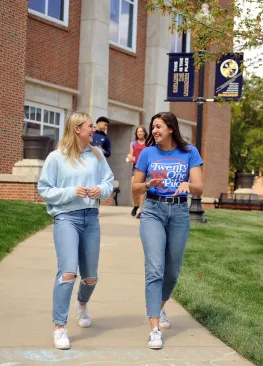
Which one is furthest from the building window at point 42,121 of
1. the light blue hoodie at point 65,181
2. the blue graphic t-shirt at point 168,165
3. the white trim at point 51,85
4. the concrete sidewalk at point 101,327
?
the light blue hoodie at point 65,181

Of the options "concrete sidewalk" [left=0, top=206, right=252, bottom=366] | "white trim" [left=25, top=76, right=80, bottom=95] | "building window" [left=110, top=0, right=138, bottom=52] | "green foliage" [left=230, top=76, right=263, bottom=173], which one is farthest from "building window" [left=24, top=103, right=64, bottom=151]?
"green foliage" [left=230, top=76, right=263, bottom=173]

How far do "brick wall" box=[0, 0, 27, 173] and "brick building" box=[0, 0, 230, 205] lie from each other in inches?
1.1

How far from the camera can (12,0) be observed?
20250 mm

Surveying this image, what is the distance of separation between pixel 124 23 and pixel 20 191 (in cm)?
973

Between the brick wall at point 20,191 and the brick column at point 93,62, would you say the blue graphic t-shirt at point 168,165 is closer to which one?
the brick wall at point 20,191

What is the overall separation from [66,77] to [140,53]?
173 inches

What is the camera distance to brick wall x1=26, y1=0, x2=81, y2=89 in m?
21.8

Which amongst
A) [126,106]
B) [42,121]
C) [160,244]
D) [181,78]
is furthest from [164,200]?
[126,106]

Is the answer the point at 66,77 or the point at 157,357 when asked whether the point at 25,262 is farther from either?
the point at 66,77

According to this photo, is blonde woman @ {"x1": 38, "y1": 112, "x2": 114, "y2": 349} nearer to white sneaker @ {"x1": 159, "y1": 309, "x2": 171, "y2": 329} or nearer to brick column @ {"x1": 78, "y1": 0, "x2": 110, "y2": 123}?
white sneaker @ {"x1": 159, "y1": 309, "x2": 171, "y2": 329}

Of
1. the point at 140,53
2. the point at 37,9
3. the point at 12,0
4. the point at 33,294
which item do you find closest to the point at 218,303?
the point at 33,294

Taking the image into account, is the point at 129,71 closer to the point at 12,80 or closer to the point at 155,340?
the point at 12,80

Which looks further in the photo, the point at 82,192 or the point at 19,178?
the point at 19,178

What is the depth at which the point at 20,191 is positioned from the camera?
1873 cm
